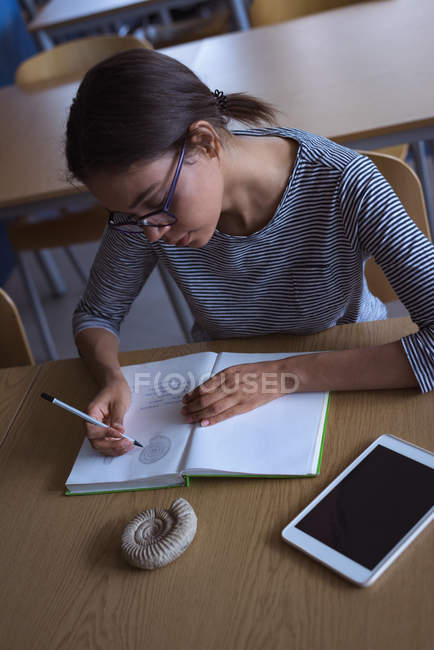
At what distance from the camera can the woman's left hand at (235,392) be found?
3.29 feet

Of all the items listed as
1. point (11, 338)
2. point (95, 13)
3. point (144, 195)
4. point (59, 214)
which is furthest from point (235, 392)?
point (95, 13)

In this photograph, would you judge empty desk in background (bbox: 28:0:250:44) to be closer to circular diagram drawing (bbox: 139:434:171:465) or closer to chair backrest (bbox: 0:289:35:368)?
chair backrest (bbox: 0:289:35:368)

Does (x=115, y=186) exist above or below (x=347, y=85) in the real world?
above

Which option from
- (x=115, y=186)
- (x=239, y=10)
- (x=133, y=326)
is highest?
(x=115, y=186)

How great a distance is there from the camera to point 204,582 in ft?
2.58

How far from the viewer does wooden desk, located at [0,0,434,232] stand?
1.74 metres

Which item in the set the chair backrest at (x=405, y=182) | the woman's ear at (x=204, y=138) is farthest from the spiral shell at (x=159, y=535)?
the chair backrest at (x=405, y=182)

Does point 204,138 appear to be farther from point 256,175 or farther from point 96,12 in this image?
point 96,12

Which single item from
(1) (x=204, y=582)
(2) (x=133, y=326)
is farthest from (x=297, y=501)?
(2) (x=133, y=326)

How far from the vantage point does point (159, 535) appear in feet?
2.76

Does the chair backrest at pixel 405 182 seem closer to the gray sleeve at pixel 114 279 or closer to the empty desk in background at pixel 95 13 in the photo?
the gray sleeve at pixel 114 279

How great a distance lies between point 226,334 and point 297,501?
21.7 inches

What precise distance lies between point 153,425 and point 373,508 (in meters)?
0.38

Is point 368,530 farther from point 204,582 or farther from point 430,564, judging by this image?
point 204,582
